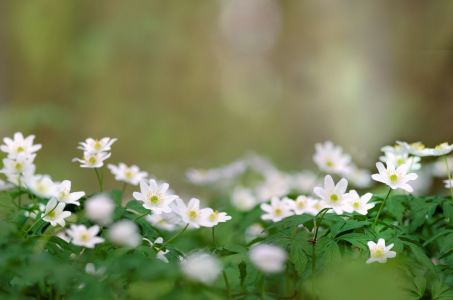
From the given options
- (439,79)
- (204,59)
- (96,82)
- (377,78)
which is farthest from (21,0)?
(439,79)

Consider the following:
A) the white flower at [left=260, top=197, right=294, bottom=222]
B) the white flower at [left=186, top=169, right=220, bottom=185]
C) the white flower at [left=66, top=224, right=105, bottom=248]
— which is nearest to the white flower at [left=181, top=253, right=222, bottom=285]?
the white flower at [left=66, top=224, right=105, bottom=248]

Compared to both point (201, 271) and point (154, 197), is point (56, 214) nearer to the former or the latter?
point (154, 197)

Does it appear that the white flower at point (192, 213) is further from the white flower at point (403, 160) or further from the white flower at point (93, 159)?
the white flower at point (403, 160)

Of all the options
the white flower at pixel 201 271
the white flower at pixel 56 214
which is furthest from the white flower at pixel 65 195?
the white flower at pixel 201 271

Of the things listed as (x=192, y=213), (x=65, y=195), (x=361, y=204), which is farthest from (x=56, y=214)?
(x=361, y=204)

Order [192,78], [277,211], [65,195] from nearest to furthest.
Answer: [65,195], [277,211], [192,78]

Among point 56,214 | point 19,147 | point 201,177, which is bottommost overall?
point 56,214

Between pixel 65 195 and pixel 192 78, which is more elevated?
pixel 192 78
